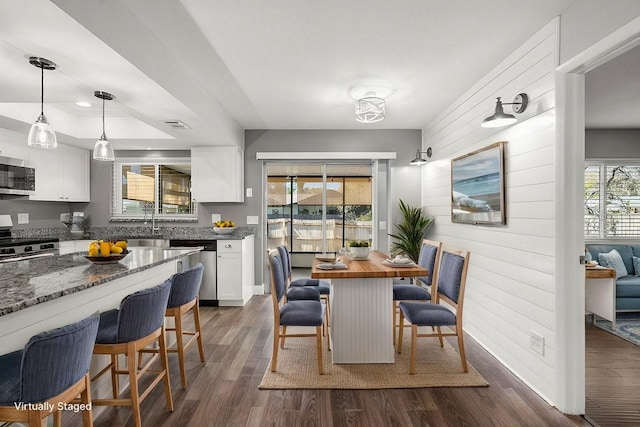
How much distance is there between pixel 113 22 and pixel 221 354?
8.33ft

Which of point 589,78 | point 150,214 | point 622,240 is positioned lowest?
point 622,240

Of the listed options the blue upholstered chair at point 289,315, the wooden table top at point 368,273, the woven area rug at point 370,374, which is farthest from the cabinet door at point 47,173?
the wooden table top at point 368,273

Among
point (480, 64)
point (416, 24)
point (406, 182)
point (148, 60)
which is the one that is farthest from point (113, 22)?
point (406, 182)

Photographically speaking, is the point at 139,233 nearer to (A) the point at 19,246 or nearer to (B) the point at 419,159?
(A) the point at 19,246

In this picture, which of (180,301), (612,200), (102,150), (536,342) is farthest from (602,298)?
(102,150)

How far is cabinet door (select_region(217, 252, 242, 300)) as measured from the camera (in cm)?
443

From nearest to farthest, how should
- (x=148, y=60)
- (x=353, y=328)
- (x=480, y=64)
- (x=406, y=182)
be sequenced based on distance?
(x=148, y=60), (x=353, y=328), (x=480, y=64), (x=406, y=182)

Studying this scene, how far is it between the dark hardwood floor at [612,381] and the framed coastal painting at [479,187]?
1324 millimetres

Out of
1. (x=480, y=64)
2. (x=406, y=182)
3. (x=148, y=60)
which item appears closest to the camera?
(x=148, y=60)

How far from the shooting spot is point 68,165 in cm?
466

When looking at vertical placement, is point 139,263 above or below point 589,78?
below

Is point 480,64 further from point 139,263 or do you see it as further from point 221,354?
point 221,354

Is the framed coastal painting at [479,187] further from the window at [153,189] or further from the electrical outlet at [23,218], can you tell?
the electrical outlet at [23,218]

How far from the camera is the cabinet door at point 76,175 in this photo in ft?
15.2
